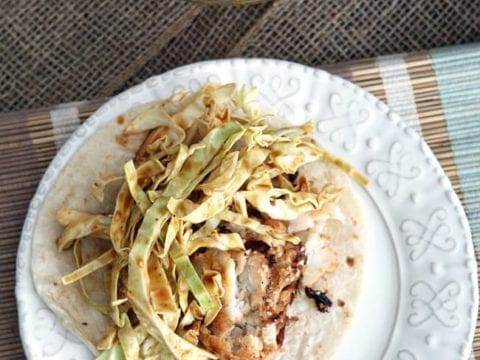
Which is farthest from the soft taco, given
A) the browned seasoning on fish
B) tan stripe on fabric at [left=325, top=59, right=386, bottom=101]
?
tan stripe on fabric at [left=325, top=59, right=386, bottom=101]

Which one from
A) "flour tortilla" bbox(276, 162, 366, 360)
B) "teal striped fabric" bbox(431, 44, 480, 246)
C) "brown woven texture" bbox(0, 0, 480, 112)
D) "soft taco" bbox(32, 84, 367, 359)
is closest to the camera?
"soft taco" bbox(32, 84, 367, 359)

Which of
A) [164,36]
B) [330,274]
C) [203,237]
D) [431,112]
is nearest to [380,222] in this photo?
[330,274]

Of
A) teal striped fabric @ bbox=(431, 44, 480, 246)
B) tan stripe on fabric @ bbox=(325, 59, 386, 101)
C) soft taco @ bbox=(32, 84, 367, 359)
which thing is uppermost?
teal striped fabric @ bbox=(431, 44, 480, 246)

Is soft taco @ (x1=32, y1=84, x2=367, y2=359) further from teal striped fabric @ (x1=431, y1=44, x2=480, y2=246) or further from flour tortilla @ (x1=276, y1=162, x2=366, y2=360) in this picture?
teal striped fabric @ (x1=431, y1=44, x2=480, y2=246)

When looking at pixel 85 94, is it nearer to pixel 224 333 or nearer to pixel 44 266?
pixel 44 266

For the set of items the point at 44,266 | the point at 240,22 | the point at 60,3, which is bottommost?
the point at 44,266

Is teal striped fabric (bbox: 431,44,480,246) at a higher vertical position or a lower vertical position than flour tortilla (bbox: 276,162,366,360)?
higher

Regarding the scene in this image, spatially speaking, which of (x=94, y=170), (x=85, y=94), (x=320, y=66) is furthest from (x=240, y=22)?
(x=94, y=170)
